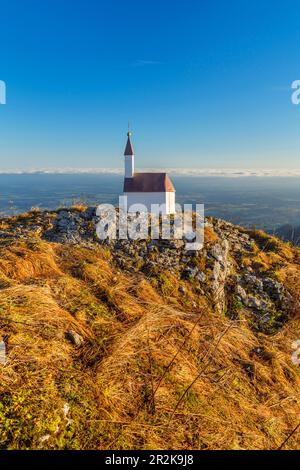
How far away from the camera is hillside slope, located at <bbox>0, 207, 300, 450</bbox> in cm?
257

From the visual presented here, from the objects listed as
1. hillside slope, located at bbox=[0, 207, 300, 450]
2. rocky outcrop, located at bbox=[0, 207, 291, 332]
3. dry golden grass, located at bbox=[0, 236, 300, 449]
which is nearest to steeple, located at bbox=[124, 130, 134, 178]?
rocky outcrop, located at bbox=[0, 207, 291, 332]

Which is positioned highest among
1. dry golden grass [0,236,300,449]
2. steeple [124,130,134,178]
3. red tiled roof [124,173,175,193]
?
steeple [124,130,134,178]

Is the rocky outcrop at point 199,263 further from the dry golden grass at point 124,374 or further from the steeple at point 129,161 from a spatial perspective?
the steeple at point 129,161

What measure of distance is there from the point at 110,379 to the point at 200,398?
3.62ft

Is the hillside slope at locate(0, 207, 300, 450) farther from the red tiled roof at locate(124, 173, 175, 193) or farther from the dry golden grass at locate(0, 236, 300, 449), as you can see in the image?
the red tiled roof at locate(124, 173, 175, 193)

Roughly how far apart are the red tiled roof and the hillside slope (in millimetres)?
10348

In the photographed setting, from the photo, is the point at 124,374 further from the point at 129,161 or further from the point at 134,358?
the point at 129,161

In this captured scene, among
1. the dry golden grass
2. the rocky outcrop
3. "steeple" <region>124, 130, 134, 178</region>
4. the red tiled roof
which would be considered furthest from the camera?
"steeple" <region>124, 130, 134, 178</region>

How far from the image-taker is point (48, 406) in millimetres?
2525

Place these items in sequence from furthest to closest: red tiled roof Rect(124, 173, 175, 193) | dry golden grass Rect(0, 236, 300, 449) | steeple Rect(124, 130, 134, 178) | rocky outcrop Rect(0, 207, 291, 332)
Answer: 1. steeple Rect(124, 130, 134, 178)
2. red tiled roof Rect(124, 173, 175, 193)
3. rocky outcrop Rect(0, 207, 291, 332)
4. dry golden grass Rect(0, 236, 300, 449)

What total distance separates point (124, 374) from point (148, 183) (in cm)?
1508

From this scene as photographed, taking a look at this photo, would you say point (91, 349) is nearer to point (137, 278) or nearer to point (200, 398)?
point (200, 398)

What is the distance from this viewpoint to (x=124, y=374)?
128 inches

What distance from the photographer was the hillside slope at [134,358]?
2.57 metres
